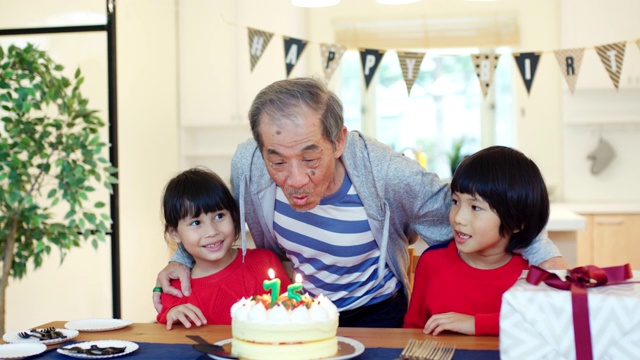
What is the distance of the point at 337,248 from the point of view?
6.69ft

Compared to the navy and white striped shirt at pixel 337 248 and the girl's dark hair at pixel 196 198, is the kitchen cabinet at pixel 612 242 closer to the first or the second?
the navy and white striped shirt at pixel 337 248

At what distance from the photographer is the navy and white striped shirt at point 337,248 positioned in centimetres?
203

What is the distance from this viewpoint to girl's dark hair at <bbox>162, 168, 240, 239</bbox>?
206cm

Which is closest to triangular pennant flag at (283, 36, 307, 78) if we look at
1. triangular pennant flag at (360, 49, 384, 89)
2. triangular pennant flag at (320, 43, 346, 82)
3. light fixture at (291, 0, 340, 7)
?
triangular pennant flag at (320, 43, 346, 82)

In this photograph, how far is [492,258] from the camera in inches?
77.6

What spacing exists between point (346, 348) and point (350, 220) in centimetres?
61

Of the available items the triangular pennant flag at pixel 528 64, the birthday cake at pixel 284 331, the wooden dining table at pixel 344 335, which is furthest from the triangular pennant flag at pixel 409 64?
the birthday cake at pixel 284 331

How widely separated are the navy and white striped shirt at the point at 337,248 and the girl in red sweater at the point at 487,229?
17 cm

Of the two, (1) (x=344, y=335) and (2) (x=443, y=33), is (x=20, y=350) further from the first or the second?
(2) (x=443, y=33)

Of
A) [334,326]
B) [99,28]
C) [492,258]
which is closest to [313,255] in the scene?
[492,258]

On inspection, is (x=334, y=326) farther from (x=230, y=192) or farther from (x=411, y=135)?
(x=411, y=135)

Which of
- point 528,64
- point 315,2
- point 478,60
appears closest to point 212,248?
point 315,2

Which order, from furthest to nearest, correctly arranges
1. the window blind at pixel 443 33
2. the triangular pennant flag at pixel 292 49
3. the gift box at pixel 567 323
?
the window blind at pixel 443 33 → the triangular pennant flag at pixel 292 49 → the gift box at pixel 567 323

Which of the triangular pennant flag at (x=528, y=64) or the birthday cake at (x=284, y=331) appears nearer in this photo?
the birthday cake at (x=284, y=331)
